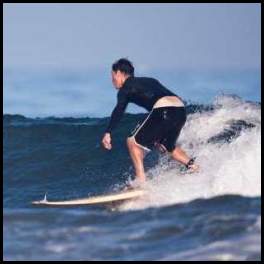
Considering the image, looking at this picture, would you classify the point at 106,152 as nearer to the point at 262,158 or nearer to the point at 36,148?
the point at 36,148

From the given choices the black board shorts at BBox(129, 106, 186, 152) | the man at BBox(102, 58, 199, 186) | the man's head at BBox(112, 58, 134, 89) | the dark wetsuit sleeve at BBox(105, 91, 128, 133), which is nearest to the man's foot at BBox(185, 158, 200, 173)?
the man at BBox(102, 58, 199, 186)

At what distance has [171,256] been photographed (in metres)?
5.35

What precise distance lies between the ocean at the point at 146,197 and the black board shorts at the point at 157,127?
60 centimetres

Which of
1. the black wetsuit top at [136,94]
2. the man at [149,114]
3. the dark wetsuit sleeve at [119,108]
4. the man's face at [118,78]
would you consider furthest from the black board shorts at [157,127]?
the man's face at [118,78]

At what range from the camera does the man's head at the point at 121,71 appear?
825 centimetres

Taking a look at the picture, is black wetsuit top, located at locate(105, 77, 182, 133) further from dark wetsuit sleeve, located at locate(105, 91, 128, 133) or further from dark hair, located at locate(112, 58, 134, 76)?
dark hair, located at locate(112, 58, 134, 76)

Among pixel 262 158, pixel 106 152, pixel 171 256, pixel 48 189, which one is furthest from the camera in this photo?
pixel 106 152

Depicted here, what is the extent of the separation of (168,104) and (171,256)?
3271 mm

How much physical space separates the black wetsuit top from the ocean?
1047 millimetres

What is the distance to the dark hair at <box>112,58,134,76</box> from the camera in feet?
27.0

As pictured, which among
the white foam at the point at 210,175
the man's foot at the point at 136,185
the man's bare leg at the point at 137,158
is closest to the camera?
the white foam at the point at 210,175

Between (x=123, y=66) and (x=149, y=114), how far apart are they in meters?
0.73

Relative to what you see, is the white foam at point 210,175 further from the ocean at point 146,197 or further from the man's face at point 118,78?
the man's face at point 118,78

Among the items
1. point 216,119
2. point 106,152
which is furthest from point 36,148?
point 216,119
